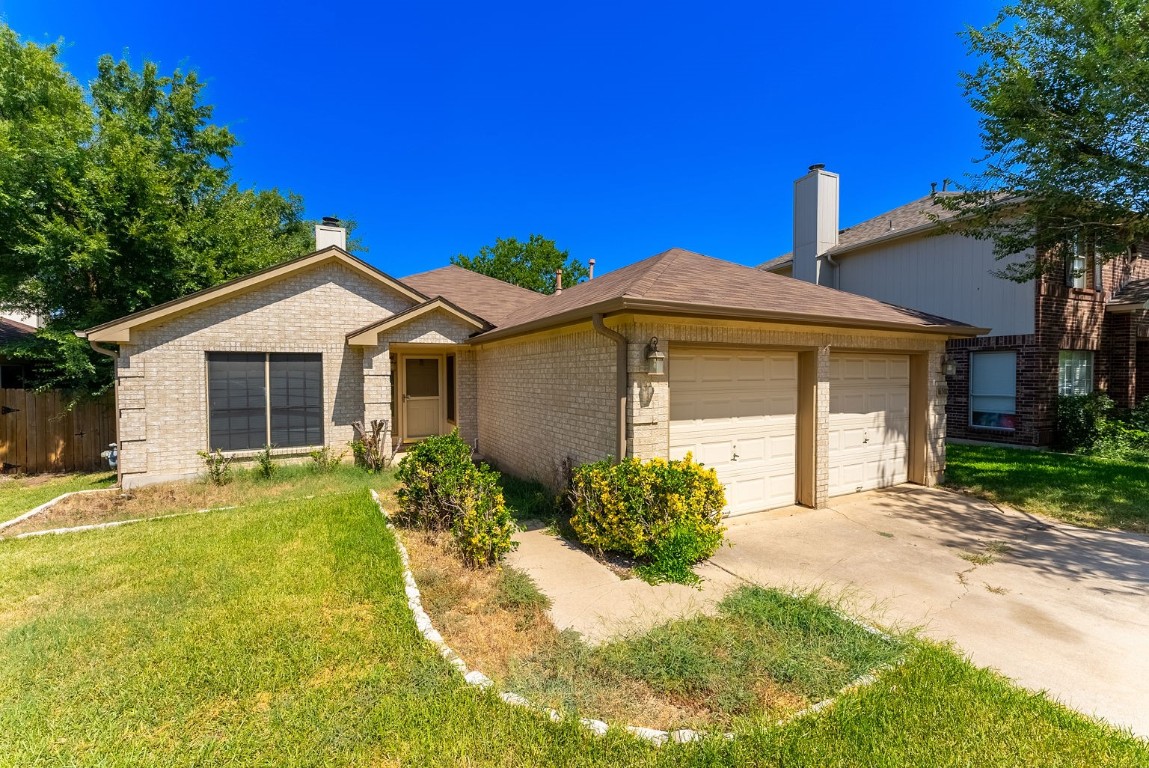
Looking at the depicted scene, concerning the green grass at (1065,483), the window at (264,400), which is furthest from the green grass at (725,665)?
the window at (264,400)

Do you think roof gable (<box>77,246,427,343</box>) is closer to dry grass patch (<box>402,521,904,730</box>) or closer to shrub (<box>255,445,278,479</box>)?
shrub (<box>255,445,278,479</box>)

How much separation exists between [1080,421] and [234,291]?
62.2 feet

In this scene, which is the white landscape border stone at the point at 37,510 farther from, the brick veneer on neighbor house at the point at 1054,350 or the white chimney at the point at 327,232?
the brick veneer on neighbor house at the point at 1054,350

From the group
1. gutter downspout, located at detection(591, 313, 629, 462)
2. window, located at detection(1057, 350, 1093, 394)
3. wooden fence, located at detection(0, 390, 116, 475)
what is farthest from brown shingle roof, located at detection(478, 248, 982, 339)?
wooden fence, located at detection(0, 390, 116, 475)

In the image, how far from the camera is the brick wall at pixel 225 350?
8656 millimetres

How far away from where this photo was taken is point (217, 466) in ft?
29.3

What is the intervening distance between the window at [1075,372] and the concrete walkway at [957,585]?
8315 mm

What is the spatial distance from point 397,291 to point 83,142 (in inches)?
370

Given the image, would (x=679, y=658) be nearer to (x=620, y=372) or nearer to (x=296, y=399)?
(x=620, y=372)

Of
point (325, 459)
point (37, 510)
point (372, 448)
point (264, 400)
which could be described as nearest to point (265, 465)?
point (325, 459)

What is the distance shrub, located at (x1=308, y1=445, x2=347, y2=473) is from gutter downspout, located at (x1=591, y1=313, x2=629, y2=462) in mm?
6744

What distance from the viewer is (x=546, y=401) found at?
25.5ft

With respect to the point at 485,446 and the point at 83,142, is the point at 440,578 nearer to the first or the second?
the point at 485,446

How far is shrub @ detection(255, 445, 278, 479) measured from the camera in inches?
357
